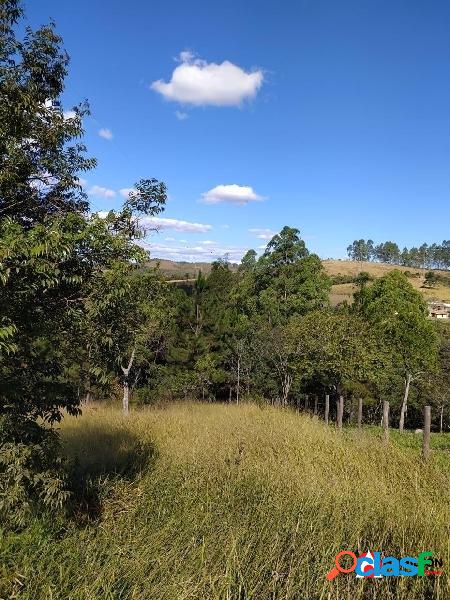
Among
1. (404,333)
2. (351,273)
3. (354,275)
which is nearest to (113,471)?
(404,333)

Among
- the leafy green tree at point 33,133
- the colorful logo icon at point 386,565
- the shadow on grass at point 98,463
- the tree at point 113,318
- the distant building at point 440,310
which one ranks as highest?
the leafy green tree at point 33,133

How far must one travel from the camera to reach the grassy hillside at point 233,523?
11.0 feet

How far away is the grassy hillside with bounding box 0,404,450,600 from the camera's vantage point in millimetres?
3359

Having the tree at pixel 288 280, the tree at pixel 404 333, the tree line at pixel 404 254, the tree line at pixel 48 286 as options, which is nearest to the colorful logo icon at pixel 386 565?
the tree line at pixel 48 286

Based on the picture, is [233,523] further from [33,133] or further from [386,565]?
[33,133]

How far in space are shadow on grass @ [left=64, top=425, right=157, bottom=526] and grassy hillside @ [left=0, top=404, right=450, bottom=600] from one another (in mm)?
32

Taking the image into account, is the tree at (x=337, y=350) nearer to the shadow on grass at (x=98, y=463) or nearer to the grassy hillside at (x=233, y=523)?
the grassy hillside at (x=233, y=523)

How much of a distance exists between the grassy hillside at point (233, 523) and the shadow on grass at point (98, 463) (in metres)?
0.03

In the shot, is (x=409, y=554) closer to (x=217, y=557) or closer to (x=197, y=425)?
(x=217, y=557)

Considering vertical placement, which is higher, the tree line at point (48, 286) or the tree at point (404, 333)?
the tree line at point (48, 286)

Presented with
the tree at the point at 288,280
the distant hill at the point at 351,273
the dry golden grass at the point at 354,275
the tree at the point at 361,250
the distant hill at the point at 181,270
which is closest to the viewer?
the distant hill at the point at 181,270

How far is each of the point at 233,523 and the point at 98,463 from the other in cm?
306

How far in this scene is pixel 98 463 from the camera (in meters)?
6.78

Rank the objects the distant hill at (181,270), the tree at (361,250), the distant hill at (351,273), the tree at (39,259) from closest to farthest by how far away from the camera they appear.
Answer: the tree at (39,259), the distant hill at (181,270), the distant hill at (351,273), the tree at (361,250)
